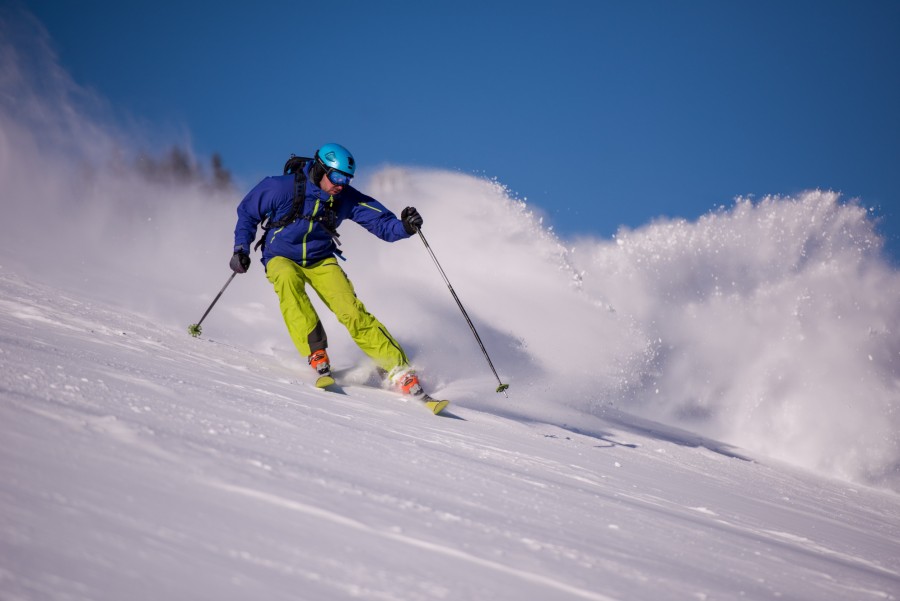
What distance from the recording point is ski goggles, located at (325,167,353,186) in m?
5.75

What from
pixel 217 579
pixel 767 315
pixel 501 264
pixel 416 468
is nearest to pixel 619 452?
pixel 416 468

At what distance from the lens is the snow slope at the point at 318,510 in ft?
3.74

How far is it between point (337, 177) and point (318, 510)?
4552 millimetres

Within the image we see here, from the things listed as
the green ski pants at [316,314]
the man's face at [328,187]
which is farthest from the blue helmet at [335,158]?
the green ski pants at [316,314]

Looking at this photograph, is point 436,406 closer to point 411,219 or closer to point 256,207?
point 411,219

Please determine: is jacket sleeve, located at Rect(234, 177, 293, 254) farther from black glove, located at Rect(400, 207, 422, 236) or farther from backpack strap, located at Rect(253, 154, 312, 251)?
black glove, located at Rect(400, 207, 422, 236)

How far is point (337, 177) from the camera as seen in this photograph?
5.78 meters

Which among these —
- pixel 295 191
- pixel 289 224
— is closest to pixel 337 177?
pixel 295 191

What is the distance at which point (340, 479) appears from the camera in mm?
2002

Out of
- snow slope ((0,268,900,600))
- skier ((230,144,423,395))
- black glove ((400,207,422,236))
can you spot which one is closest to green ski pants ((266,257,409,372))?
skier ((230,144,423,395))

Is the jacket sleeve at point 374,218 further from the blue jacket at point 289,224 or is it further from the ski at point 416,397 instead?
the ski at point 416,397

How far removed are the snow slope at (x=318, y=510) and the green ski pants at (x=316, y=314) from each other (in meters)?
1.46

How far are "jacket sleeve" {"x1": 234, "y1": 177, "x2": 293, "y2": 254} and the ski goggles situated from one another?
0.47 m

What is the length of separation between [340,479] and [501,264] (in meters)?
11.9
